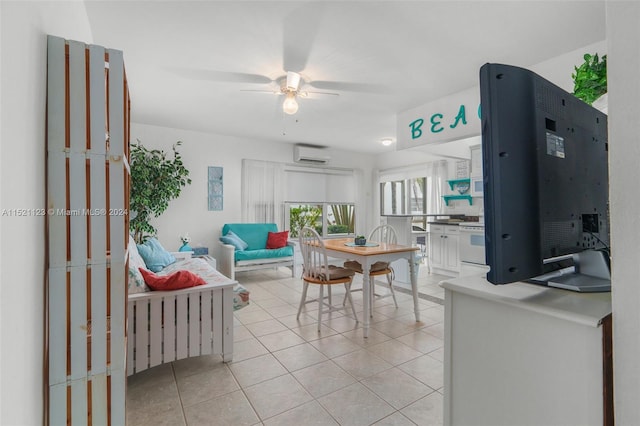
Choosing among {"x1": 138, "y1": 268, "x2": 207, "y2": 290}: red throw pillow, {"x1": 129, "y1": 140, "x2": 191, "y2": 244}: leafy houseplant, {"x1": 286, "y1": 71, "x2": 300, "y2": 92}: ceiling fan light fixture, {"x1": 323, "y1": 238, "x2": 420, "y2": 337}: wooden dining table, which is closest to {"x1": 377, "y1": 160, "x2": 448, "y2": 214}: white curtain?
{"x1": 323, "y1": 238, "x2": 420, "y2": 337}: wooden dining table

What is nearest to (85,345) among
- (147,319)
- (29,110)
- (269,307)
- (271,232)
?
(29,110)

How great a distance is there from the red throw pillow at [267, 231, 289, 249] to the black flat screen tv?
4.51 meters

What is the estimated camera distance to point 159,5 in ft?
6.43

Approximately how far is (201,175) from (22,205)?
15.0 ft

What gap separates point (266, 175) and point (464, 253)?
3.73 meters

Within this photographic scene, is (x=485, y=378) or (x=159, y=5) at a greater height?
(x=159, y=5)

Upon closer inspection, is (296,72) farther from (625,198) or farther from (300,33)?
(625,198)

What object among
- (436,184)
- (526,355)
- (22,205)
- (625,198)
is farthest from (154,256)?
(436,184)

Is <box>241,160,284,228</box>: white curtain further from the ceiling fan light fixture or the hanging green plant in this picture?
the hanging green plant

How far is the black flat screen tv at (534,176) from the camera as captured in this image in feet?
2.29

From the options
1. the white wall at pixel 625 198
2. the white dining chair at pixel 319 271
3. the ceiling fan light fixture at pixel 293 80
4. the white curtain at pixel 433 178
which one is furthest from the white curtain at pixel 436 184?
the white wall at pixel 625 198

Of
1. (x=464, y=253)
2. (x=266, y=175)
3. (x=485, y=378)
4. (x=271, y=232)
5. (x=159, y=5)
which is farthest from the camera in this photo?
(x=266, y=175)

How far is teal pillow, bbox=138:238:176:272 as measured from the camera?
325 cm

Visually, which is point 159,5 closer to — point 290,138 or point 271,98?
point 271,98
